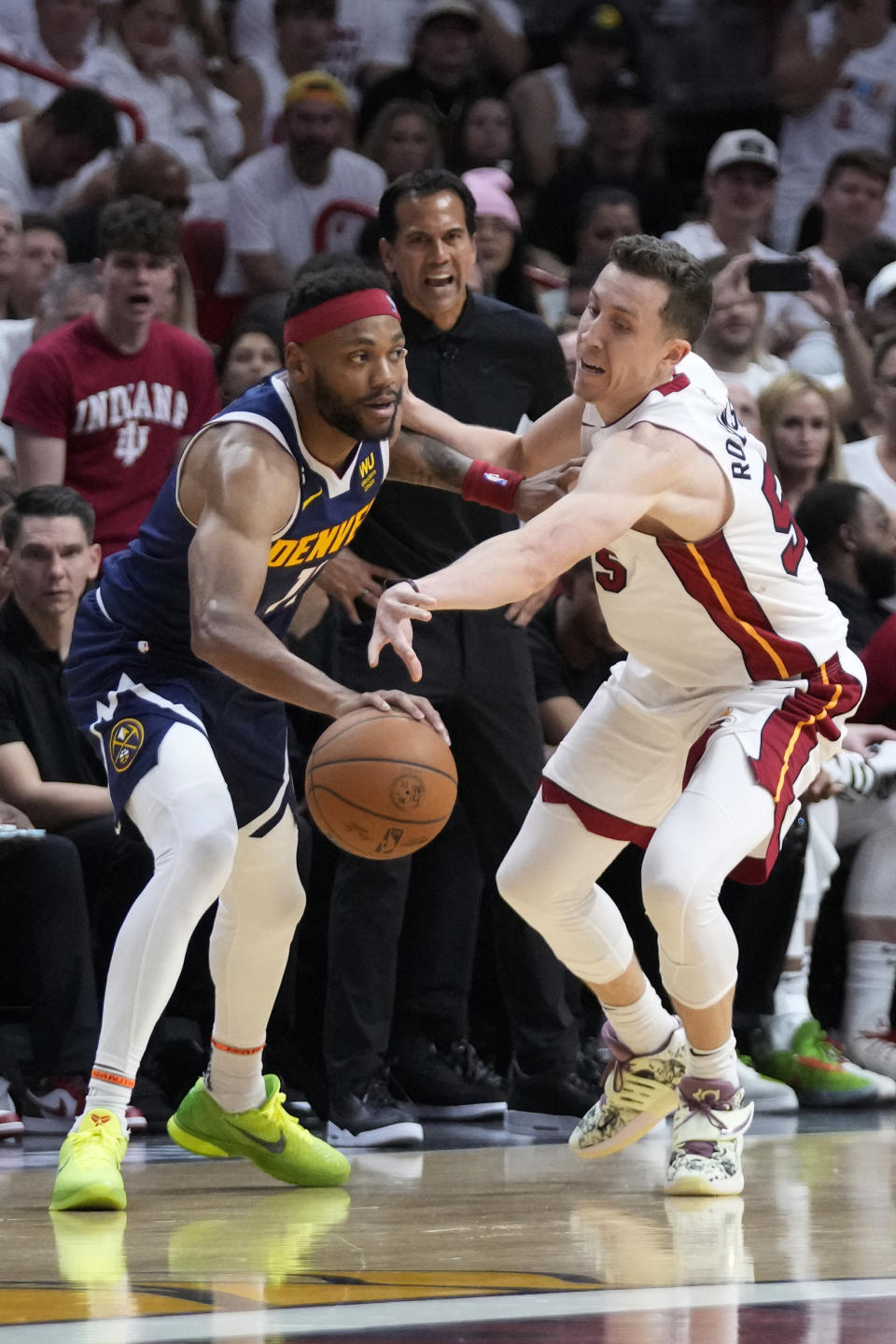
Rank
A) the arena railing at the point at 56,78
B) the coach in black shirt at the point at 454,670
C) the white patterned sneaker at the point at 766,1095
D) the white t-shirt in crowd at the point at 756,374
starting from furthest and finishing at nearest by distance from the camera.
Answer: the arena railing at the point at 56,78, the white t-shirt in crowd at the point at 756,374, the white patterned sneaker at the point at 766,1095, the coach in black shirt at the point at 454,670

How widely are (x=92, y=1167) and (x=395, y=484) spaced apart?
2277mm

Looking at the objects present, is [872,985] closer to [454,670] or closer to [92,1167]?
[454,670]

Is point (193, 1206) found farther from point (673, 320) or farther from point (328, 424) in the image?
point (673, 320)

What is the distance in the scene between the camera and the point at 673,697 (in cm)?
496

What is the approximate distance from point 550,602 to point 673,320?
238cm

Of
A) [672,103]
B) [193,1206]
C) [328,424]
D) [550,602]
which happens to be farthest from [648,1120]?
[672,103]

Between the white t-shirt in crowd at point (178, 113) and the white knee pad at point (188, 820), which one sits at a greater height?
the white t-shirt in crowd at point (178, 113)

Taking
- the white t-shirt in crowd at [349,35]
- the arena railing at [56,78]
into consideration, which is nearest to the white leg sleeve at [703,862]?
the arena railing at [56,78]

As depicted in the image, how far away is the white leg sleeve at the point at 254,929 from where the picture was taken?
483 centimetres

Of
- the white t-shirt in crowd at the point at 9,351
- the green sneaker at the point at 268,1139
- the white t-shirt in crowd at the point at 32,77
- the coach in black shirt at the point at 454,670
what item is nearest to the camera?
the green sneaker at the point at 268,1139

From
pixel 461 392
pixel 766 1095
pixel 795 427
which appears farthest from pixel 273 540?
pixel 795 427

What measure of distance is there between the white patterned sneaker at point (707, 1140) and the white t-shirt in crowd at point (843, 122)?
24.9ft

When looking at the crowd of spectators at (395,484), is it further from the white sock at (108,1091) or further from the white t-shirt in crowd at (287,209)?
the white sock at (108,1091)

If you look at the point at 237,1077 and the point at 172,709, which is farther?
the point at 237,1077
